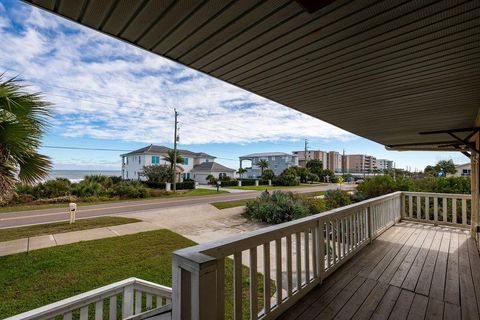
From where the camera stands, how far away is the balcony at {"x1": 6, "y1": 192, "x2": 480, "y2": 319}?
135 centimetres

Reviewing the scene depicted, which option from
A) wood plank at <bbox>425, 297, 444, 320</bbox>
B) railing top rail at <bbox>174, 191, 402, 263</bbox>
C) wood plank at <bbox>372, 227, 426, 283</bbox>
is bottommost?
wood plank at <bbox>372, 227, 426, 283</bbox>

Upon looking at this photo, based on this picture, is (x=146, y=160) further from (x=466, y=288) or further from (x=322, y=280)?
(x=466, y=288)

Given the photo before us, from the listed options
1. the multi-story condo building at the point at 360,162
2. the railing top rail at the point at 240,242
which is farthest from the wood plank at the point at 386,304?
the multi-story condo building at the point at 360,162

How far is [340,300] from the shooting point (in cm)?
230

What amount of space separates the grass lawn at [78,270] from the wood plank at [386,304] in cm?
156

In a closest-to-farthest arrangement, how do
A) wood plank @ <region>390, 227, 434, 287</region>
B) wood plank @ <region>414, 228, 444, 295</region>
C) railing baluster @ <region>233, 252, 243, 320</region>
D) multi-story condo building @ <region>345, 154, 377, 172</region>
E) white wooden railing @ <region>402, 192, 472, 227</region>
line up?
railing baluster @ <region>233, 252, 243, 320</region> → wood plank @ <region>414, 228, 444, 295</region> → wood plank @ <region>390, 227, 434, 287</region> → white wooden railing @ <region>402, 192, 472, 227</region> → multi-story condo building @ <region>345, 154, 377, 172</region>

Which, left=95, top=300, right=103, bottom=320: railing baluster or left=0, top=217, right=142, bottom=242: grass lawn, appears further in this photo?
left=0, top=217, right=142, bottom=242: grass lawn

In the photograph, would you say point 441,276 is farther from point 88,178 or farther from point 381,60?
point 88,178

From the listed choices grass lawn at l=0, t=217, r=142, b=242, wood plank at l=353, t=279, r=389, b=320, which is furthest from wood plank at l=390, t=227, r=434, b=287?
grass lawn at l=0, t=217, r=142, b=242

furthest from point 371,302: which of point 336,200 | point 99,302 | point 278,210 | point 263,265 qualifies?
point 336,200

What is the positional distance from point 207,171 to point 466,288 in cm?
3280

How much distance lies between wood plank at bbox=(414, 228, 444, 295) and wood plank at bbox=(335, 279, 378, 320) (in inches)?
15.5

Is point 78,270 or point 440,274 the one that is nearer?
point 440,274

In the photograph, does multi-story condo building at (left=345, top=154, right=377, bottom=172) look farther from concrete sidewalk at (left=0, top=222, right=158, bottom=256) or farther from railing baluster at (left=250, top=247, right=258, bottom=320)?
railing baluster at (left=250, top=247, right=258, bottom=320)
